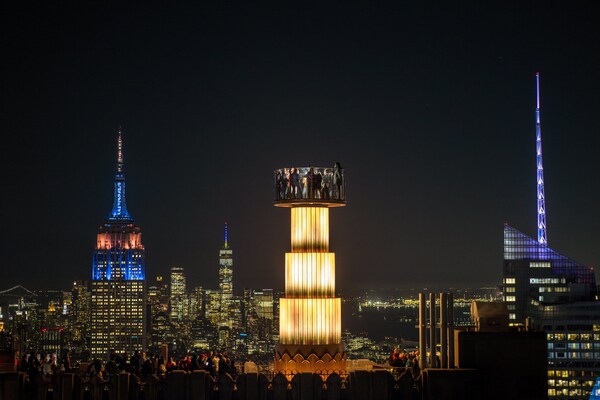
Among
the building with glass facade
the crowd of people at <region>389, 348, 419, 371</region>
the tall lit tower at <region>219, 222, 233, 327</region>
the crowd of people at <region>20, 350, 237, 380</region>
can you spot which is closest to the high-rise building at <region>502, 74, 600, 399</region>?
the building with glass facade

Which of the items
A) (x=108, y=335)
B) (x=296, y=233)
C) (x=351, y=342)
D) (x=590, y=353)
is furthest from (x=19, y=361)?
(x=108, y=335)

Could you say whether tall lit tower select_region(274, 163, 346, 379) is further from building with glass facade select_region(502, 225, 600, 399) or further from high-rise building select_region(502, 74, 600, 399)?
building with glass facade select_region(502, 225, 600, 399)

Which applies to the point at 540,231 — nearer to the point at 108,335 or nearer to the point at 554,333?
the point at 554,333

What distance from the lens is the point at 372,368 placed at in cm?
2355

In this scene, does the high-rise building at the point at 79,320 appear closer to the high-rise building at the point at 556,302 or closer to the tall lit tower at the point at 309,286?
the high-rise building at the point at 556,302

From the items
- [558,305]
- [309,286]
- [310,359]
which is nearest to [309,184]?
[309,286]

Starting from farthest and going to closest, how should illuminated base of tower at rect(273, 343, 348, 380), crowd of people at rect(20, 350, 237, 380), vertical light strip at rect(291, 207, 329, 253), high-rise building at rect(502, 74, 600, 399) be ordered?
high-rise building at rect(502, 74, 600, 399), vertical light strip at rect(291, 207, 329, 253), illuminated base of tower at rect(273, 343, 348, 380), crowd of people at rect(20, 350, 237, 380)

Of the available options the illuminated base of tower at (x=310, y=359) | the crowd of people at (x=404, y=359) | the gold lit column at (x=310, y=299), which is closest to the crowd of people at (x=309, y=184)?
the gold lit column at (x=310, y=299)

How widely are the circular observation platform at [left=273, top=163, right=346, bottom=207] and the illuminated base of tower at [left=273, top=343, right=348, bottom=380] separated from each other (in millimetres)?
3006

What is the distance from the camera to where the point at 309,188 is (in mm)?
23812

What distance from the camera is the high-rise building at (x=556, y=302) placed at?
125250mm

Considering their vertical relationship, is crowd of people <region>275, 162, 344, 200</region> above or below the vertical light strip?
above

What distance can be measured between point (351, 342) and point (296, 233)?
74.3 ft

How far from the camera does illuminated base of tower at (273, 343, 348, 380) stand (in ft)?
76.6
